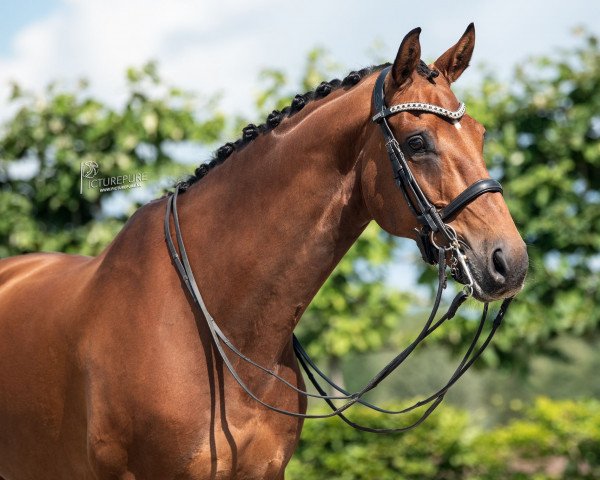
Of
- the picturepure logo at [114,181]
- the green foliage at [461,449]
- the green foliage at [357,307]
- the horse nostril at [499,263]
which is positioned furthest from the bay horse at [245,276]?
the green foliage at [357,307]

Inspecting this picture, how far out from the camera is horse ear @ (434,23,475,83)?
10.8 ft

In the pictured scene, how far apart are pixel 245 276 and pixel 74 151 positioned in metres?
5.85

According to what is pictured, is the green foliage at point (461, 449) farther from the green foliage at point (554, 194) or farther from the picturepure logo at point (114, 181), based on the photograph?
the picturepure logo at point (114, 181)

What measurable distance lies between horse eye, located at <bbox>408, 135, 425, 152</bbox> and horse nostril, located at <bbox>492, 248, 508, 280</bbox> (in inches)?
18.0

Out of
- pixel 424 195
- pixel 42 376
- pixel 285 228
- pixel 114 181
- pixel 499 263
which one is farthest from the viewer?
pixel 114 181

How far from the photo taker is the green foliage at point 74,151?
855 centimetres

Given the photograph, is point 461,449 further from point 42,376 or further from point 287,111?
point 287,111

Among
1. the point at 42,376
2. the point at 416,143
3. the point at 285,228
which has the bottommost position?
the point at 42,376

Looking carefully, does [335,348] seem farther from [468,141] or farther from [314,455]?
[468,141]

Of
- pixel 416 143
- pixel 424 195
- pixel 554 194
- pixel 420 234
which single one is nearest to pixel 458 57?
pixel 416 143

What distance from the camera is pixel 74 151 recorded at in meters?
8.70

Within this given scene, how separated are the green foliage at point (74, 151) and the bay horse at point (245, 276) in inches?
199

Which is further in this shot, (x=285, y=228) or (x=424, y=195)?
(x=285, y=228)

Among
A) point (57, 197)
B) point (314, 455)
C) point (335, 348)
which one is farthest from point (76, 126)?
point (314, 455)
